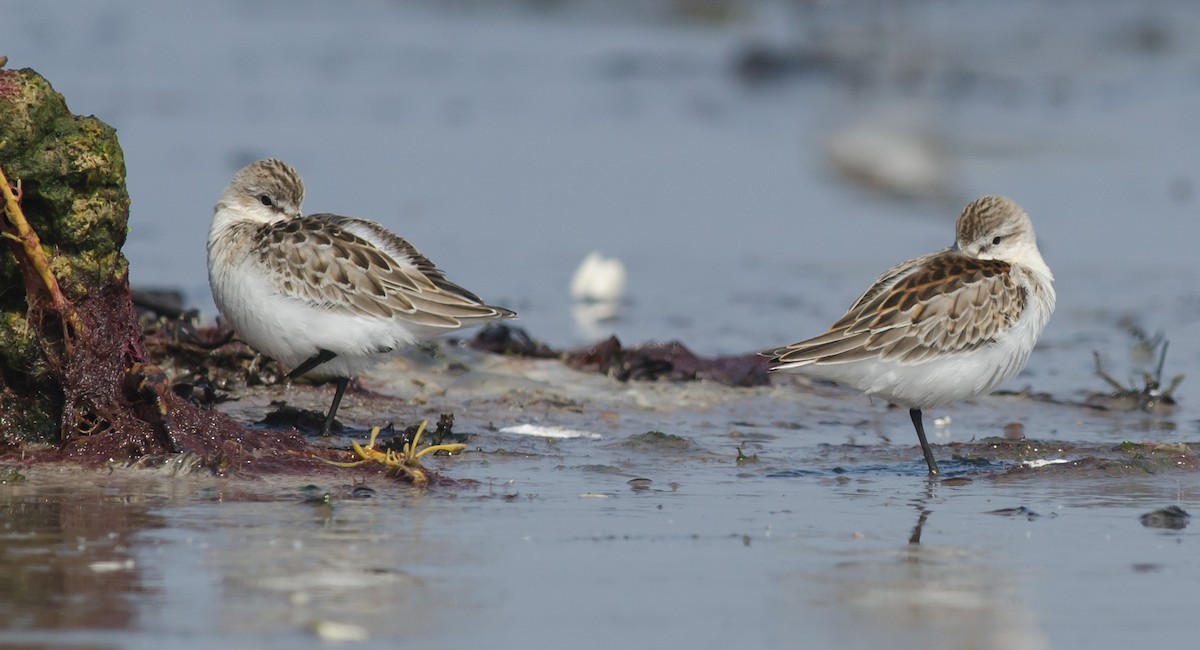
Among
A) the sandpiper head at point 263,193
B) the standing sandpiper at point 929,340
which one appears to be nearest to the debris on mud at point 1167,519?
the standing sandpiper at point 929,340

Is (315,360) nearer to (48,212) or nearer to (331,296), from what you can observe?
(331,296)

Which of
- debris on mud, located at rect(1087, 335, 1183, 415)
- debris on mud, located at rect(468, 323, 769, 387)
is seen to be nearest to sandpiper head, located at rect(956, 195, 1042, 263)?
debris on mud, located at rect(1087, 335, 1183, 415)

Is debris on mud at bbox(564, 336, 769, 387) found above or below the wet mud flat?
above

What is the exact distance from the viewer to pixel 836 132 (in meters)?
15.7

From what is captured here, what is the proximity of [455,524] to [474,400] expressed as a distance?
2.52 m

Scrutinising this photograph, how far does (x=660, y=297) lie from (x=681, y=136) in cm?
524

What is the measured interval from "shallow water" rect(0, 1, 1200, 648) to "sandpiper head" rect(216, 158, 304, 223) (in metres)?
0.79

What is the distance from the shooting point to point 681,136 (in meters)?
16.0

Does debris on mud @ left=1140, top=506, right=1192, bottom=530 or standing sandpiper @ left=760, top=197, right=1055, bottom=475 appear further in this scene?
standing sandpiper @ left=760, top=197, right=1055, bottom=475

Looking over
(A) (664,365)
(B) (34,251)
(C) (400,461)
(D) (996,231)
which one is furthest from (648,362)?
(B) (34,251)

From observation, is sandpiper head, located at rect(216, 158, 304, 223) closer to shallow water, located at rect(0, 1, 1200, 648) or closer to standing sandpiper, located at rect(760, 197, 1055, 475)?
shallow water, located at rect(0, 1, 1200, 648)

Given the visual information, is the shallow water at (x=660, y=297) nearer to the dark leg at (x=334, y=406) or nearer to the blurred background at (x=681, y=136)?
the blurred background at (x=681, y=136)

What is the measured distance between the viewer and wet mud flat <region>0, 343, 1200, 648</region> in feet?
13.4

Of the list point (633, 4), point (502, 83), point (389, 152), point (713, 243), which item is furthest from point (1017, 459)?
point (633, 4)
